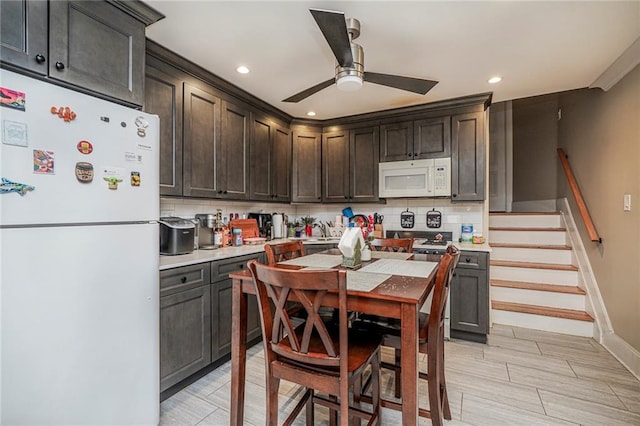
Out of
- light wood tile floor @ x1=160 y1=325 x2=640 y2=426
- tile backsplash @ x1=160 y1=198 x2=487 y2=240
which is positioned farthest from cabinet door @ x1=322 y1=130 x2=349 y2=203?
light wood tile floor @ x1=160 y1=325 x2=640 y2=426

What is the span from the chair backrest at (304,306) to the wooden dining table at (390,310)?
121 millimetres

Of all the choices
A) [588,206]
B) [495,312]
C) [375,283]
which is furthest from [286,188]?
[588,206]

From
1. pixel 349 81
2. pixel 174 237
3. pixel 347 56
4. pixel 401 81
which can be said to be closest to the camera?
pixel 347 56

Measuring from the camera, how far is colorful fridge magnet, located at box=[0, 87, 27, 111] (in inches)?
44.2

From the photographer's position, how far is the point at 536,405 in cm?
190

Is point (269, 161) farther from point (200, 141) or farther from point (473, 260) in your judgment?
point (473, 260)

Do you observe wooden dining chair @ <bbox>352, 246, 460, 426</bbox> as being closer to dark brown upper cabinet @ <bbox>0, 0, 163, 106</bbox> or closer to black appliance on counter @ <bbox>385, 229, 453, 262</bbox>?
black appliance on counter @ <bbox>385, 229, 453, 262</bbox>

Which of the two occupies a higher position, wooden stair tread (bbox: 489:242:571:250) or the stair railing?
the stair railing

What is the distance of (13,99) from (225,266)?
153 cm

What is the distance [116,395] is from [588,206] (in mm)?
4185

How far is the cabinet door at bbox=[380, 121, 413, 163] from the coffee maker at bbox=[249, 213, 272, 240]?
1.51 m

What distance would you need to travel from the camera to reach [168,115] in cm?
229

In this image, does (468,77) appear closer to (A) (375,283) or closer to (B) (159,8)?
(A) (375,283)

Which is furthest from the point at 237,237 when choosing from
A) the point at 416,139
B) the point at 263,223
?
the point at 416,139
